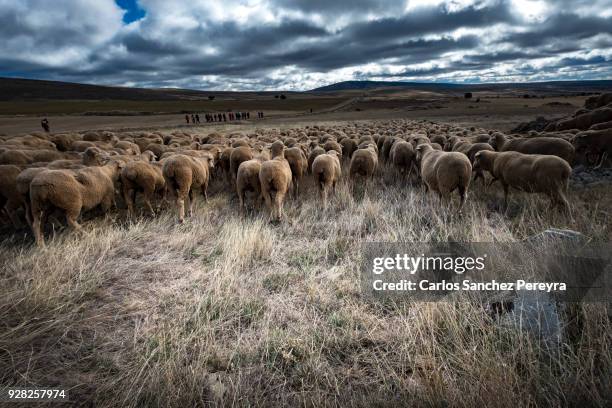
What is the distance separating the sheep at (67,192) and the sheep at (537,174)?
9.32 metres

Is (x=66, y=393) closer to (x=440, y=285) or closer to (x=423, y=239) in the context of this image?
(x=440, y=285)

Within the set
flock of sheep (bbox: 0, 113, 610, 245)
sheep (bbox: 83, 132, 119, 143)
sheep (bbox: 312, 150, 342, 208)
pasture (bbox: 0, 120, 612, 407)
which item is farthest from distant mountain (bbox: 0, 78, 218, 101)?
pasture (bbox: 0, 120, 612, 407)

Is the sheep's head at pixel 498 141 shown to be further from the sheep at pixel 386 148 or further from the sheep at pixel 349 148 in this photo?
the sheep at pixel 349 148

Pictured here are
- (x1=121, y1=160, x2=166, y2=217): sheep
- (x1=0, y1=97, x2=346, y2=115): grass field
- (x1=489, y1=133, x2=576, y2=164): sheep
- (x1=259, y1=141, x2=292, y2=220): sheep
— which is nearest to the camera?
(x1=259, y1=141, x2=292, y2=220): sheep

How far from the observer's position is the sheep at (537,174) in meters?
6.67

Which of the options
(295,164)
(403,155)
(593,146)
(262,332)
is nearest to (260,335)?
(262,332)

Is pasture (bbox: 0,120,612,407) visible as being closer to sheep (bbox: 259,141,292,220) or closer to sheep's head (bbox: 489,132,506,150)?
sheep (bbox: 259,141,292,220)

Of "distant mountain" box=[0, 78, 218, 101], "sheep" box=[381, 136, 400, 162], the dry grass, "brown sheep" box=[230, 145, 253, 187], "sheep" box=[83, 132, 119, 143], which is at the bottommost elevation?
the dry grass

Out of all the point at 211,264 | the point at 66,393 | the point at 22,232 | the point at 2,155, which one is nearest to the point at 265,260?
the point at 211,264

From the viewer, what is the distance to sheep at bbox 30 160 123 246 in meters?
5.79

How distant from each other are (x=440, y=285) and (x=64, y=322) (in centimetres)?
441

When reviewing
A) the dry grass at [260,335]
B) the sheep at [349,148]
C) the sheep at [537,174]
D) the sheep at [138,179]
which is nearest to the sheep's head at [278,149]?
the sheep at [138,179]

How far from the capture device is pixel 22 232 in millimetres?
7078

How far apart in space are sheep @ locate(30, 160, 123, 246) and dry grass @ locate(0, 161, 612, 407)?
830mm
